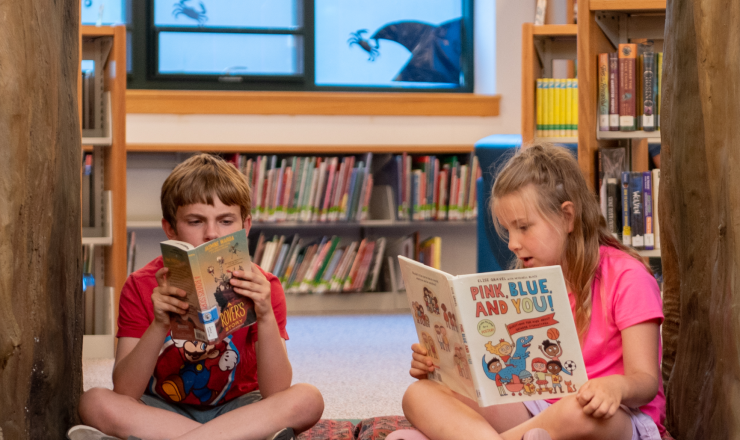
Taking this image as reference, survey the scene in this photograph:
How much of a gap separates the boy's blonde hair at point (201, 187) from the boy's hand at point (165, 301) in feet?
0.73

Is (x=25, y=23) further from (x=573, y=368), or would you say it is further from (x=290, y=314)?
(x=290, y=314)

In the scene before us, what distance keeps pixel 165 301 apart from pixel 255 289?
0.53ft

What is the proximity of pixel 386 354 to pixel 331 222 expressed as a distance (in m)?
1.14

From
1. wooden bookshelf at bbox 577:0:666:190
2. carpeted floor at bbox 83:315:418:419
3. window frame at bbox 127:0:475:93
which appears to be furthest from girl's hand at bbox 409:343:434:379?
window frame at bbox 127:0:475:93

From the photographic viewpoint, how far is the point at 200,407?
1.52 metres

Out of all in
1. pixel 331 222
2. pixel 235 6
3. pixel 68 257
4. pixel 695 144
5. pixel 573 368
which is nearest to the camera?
pixel 573 368

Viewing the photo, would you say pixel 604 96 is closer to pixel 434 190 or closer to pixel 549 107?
pixel 549 107

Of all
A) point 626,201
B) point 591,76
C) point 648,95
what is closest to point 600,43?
point 591,76

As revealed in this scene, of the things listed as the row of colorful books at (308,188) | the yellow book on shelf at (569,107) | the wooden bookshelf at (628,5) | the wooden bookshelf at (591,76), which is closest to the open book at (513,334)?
the wooden bookshelf at (591,76)

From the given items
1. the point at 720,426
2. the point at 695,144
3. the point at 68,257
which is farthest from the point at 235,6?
the point at 720,426

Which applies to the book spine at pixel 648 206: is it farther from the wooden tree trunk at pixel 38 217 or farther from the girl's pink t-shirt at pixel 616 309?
the wooden tree trunk at pixel 38 217

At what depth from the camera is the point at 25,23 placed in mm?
1189

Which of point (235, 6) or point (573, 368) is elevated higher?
point (235, 6)

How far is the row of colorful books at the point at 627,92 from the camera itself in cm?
246
